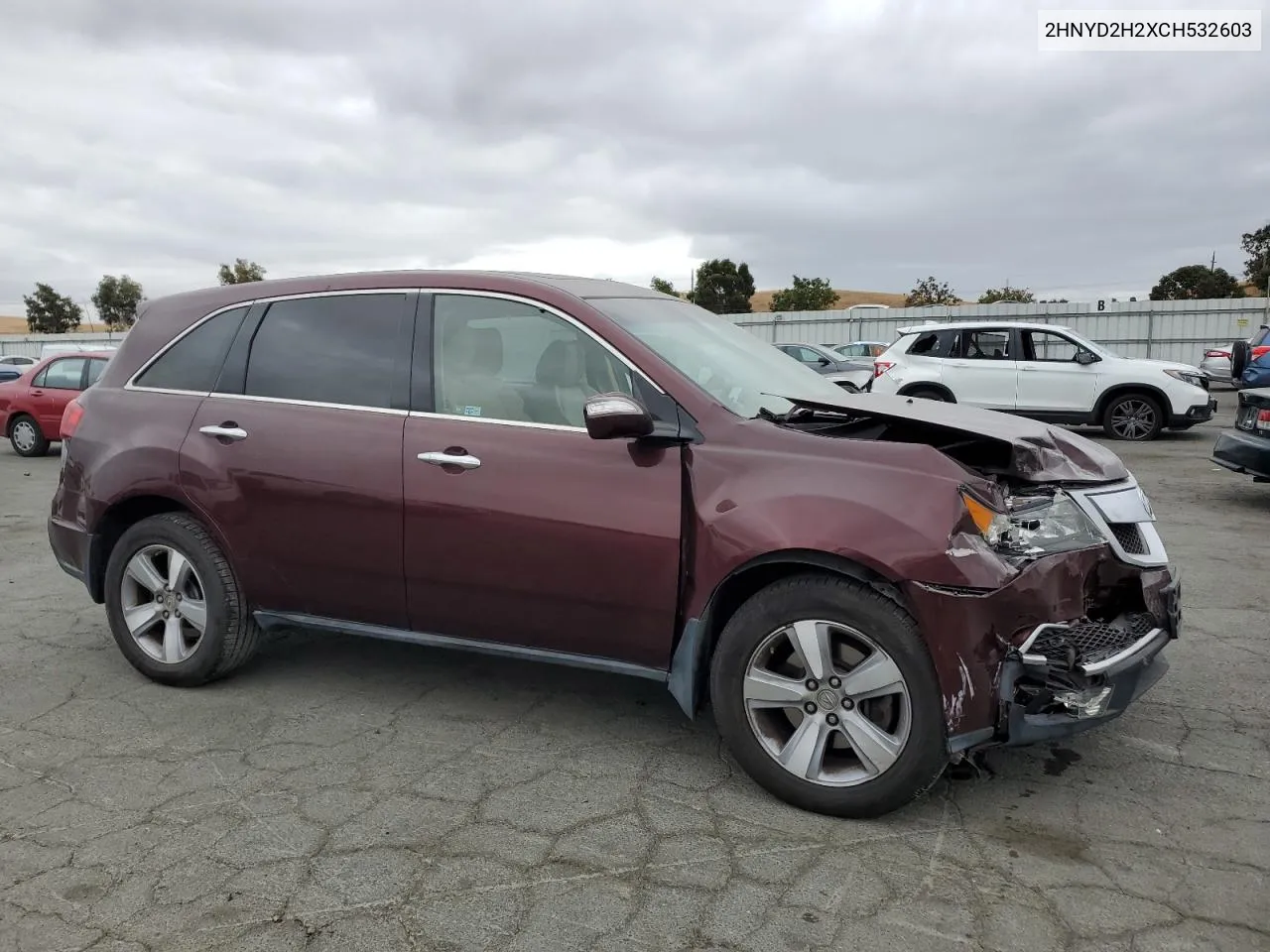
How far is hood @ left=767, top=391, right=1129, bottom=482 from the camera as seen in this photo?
3174mm

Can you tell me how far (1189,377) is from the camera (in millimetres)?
13938

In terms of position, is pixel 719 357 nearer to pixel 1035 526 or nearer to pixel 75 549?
pixel 1035 526

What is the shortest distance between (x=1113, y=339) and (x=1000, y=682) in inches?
1114

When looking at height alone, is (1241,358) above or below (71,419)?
above

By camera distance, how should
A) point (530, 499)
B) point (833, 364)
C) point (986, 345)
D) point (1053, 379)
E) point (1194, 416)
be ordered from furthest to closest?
point (833, 364), point (986, 345), point (1053, 379), point (1194, 416), point (530, 499)

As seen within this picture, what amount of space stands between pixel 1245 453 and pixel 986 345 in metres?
6.52

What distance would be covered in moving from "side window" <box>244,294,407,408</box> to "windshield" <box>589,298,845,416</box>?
880 millimetres

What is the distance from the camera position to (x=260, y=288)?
14.2 ft

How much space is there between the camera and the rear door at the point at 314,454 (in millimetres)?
3785

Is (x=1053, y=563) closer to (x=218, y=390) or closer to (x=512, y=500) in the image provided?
(x=512, y=500)

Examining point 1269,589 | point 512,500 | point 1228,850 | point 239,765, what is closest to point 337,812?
point 239,765

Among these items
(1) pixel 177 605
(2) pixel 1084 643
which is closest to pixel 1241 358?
(2) pixel 1084 643

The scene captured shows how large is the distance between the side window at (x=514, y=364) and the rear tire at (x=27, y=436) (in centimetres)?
1272

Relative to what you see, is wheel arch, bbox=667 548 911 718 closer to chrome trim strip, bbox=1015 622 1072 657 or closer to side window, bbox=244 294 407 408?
chrome trim strip, bbox=1015 622 1072 657
